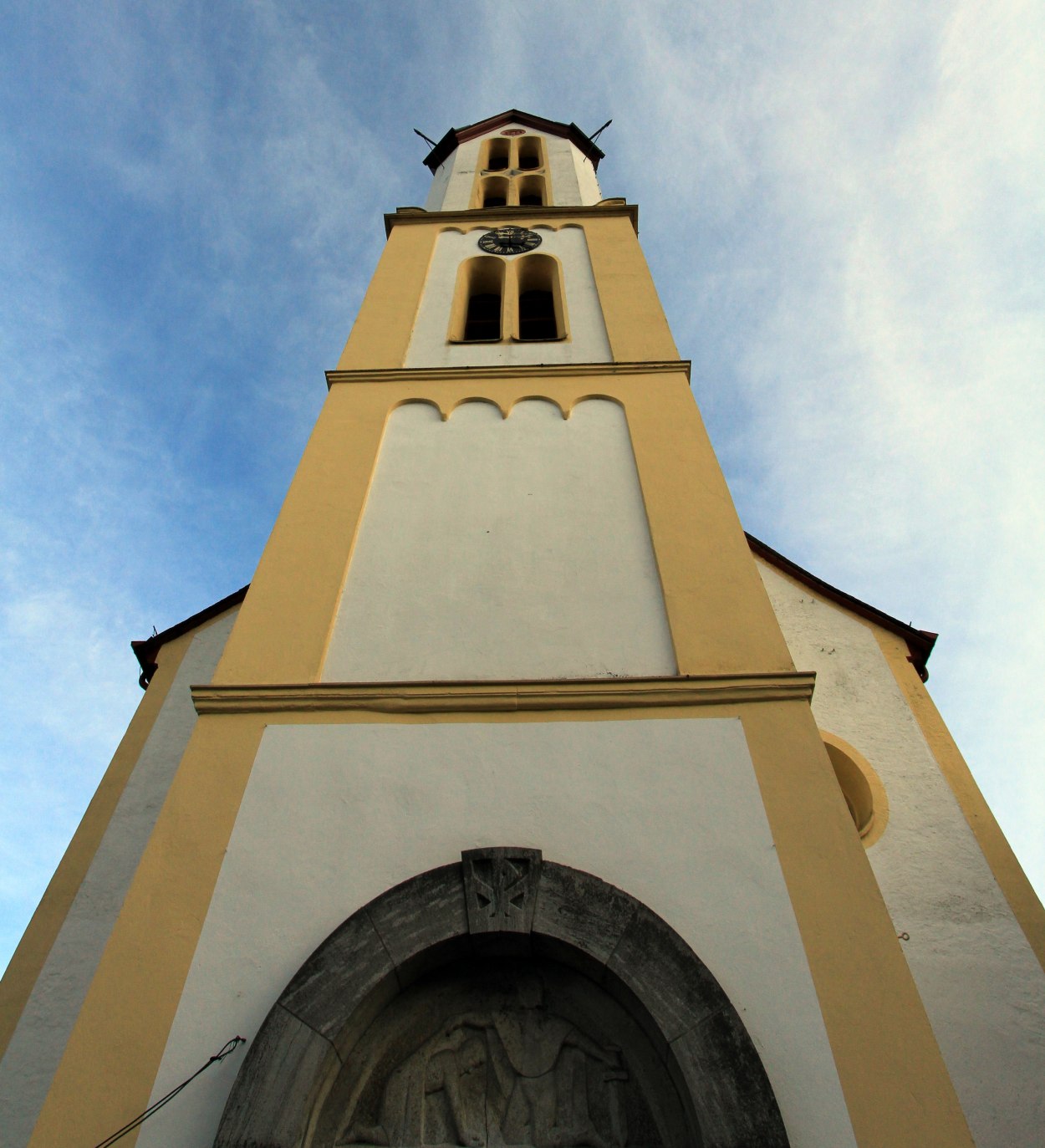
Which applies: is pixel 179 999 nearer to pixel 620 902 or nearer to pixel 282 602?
pixel 620 902

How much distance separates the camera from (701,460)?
6.47m

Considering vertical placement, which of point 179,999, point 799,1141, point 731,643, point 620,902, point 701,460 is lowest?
point 799,1141

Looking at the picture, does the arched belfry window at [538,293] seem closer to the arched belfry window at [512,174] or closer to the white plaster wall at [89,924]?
the arched belfry window at [512,174]

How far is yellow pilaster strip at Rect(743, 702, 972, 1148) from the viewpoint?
3223 millimetres

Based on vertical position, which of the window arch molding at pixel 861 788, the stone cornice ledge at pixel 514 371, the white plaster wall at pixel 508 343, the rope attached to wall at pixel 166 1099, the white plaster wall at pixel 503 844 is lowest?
the rope attached to wall at pixel 166 1099

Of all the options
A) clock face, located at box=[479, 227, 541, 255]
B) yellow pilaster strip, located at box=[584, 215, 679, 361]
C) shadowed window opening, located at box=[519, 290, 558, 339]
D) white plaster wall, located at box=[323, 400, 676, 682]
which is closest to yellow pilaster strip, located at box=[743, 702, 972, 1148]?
white plaster wall, located at box=[323, 400, 676, 682]

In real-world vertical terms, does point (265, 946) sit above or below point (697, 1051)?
above

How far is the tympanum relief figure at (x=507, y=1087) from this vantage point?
3467 millimetres

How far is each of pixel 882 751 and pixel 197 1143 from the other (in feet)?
17.2

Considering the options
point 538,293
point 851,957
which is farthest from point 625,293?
point 851,957

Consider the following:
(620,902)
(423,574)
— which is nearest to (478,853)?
(620,902)

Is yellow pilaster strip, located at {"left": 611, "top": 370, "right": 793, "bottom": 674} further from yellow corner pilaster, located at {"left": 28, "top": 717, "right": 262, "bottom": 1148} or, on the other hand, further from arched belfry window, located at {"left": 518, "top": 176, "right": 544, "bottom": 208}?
arched belfry window, located at {"left": 518, "top": 176, "right": 544, "bottom": 208}

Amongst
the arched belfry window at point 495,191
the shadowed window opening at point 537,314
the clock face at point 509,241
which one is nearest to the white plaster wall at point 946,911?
the shadowed window opening at point 537,314

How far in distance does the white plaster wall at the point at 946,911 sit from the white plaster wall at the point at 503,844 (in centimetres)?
200
